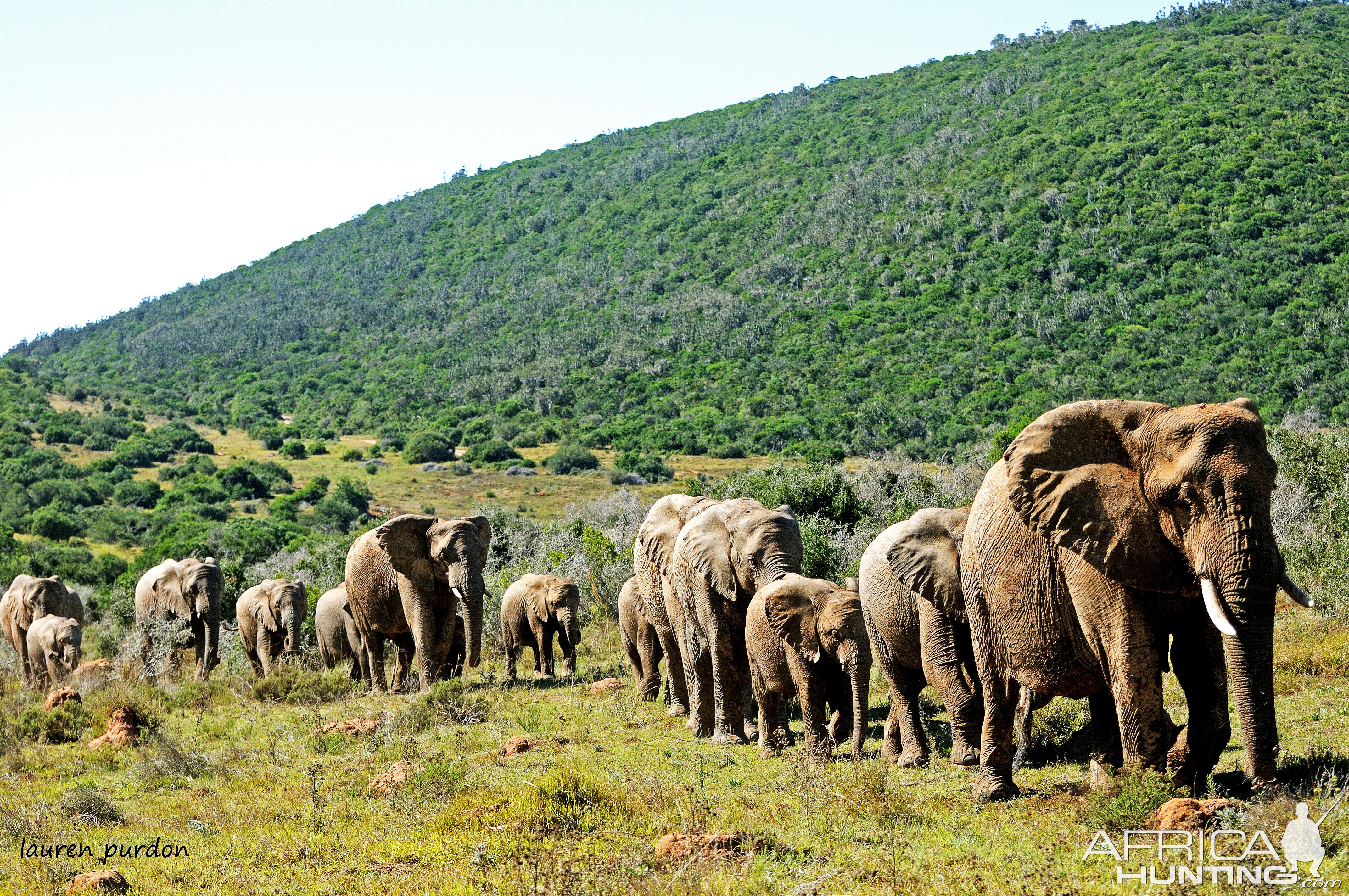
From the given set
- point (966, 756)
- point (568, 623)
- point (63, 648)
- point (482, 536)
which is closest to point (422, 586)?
point (482, 536)

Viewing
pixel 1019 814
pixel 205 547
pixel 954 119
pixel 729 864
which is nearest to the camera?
pixel 729 864

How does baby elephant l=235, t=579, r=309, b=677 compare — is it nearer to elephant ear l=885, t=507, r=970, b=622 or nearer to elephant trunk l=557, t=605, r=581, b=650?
elephant trunk l=557, t=605, r=581, b=650

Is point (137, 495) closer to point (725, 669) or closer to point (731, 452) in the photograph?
point (731, 452)

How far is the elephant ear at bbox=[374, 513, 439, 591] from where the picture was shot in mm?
16875

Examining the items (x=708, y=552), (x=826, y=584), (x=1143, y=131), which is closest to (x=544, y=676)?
(x=708, y=552)

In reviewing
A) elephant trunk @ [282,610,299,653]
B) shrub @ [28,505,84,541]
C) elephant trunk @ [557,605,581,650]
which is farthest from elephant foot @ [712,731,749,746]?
shrub @ [28,505,84,541]

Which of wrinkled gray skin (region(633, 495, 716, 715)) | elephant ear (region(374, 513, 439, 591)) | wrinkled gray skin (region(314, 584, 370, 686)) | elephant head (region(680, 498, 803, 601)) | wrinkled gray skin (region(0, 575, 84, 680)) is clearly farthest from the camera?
wrinkled gray skin (region(0, 575, 84, 680))

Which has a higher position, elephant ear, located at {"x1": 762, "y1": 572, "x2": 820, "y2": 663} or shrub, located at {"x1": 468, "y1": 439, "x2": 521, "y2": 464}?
elephant ear, located at {"x1": 762, "y1": 572, "x2": 820, "y2": 663}

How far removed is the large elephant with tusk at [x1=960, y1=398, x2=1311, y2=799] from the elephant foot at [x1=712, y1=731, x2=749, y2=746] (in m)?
3.89

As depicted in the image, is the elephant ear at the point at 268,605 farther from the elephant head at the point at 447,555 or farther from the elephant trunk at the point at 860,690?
the elephant trunk at the point at 860,690

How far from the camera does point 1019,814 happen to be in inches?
307

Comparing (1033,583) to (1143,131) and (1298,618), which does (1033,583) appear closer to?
(1298,618)

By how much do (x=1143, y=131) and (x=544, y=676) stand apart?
87.2 metres

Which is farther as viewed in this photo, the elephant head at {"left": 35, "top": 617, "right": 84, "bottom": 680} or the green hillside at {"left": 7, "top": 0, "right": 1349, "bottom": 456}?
the green hillside at {"left": 7, "top": 0, "right": 1349, "bottom": 456}
